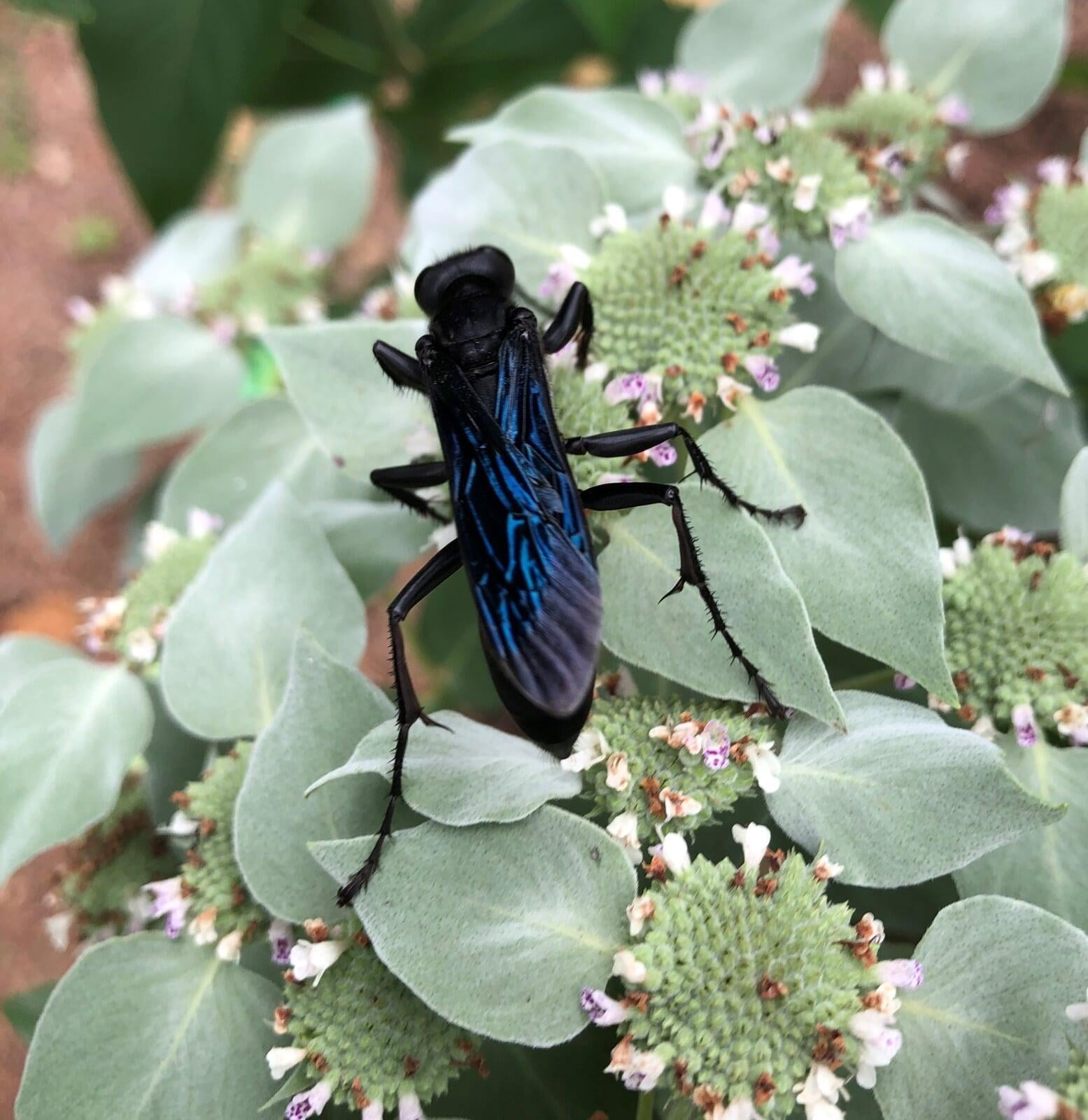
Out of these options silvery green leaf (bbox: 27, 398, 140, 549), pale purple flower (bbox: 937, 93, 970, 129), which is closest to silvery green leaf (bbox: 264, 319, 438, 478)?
pale purple flower (bbox: 937, 93, 970, 129)

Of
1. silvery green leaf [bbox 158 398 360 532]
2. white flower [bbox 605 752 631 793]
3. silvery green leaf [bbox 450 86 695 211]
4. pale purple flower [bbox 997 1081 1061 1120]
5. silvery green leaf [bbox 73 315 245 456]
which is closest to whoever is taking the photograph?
pale purple flower [bbox 997 1081 1061 1120]

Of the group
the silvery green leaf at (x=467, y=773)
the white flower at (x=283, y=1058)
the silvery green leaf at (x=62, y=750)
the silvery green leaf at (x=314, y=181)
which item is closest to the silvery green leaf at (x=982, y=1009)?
the silvery green leaf at (x=467, y=773)

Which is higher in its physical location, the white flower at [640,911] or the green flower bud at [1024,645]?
the green flower bud at [1024,645]

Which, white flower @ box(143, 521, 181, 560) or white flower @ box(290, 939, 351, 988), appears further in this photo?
white flower @ box(143, 521, 181, 560)

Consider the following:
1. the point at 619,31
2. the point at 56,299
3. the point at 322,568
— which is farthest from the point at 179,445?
the point at 322,568

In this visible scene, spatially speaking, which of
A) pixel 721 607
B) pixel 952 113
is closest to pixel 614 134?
pixel 952 113

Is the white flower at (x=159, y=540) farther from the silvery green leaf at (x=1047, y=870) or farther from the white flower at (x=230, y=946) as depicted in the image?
the silvery green leaf at (x=1047, y=870)

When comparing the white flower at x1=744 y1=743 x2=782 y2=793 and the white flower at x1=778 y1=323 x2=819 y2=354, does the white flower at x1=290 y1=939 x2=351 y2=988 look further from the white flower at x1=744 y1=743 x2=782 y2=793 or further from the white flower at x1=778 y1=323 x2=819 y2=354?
the white flower at x1=778 y1=323 x2=819 y2=354
